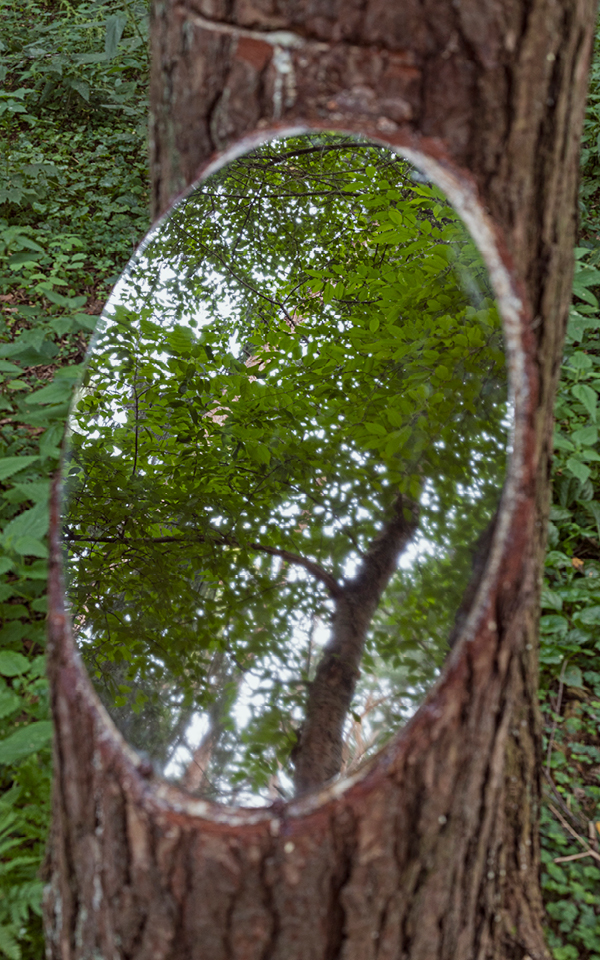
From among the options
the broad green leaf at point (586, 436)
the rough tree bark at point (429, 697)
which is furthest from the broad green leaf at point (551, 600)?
the rough tree bark at point (429, 697)

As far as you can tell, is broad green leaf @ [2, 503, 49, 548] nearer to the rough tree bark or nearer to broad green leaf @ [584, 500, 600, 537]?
the rough tree bark

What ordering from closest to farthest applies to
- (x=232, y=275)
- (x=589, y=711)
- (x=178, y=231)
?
(x=589, y=711), (x=178, y=231), (x=232, y=275)

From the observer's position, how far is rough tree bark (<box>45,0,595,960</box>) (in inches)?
39.6

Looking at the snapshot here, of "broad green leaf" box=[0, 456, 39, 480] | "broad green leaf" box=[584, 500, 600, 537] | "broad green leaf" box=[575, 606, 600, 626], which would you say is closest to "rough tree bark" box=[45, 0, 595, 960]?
"broad green leaf" box=[0, 456, 39, 480]

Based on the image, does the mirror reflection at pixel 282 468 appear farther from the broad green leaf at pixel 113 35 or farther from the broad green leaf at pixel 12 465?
the broad green leaf at pixel 113 35

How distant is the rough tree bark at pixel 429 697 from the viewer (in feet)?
3.30

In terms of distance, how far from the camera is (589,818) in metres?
1.72

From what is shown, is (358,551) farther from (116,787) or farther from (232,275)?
(116,787)

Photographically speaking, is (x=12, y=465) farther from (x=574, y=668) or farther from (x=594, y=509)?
(x=594, y=509)

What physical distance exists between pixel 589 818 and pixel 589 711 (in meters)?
0.29

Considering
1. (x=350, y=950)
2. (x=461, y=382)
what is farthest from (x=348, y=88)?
(x=461, y=382)

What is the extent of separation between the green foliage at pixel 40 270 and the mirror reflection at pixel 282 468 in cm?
25

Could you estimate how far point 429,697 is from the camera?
1.06 metres

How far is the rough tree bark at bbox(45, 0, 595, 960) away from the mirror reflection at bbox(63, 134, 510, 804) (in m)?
0.80
